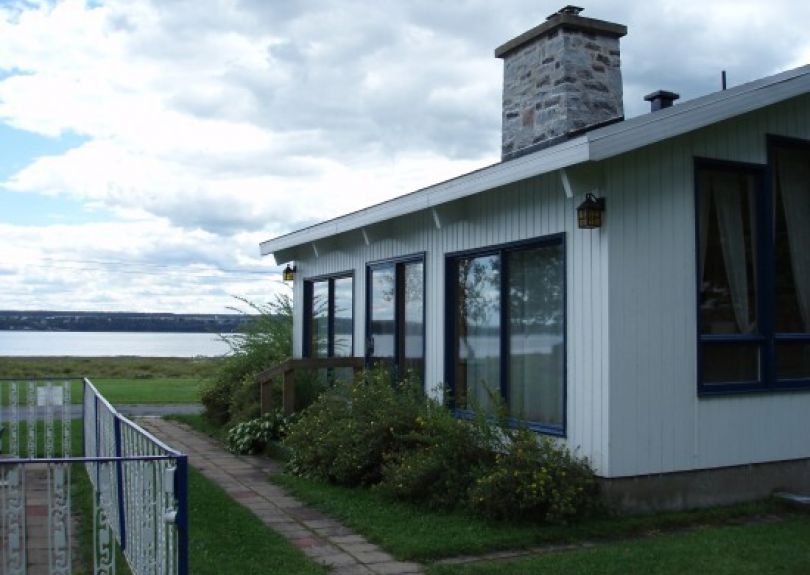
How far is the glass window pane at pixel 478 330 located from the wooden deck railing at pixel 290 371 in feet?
6.75

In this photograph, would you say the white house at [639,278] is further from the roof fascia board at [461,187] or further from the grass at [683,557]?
the grass at [683,557]

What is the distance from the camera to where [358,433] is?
27.7 feet

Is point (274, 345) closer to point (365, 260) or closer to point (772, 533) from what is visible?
point (365, 260)

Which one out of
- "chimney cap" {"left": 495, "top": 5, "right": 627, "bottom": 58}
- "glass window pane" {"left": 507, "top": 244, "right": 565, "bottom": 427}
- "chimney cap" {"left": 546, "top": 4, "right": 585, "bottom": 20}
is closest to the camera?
"glass window pane" {"left": 507, "top": 244, "right": 565, "bottom": 427}

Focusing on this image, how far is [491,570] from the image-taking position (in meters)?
5.61

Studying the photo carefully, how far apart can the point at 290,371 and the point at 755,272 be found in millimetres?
5497

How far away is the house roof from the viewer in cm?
659

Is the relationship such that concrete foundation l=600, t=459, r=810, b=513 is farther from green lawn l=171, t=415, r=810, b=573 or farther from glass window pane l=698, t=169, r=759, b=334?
glass window pane l=698, t=169, r=759, b=334

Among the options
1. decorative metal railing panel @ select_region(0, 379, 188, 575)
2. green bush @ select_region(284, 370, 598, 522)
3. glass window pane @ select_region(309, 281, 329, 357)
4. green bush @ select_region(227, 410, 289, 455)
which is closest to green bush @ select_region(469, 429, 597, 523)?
green bush @ select_region(284, 370, 598, 522)

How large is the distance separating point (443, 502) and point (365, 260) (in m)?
4.92

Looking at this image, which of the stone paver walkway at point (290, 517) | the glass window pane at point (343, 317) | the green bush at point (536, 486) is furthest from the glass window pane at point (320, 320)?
the green bush at point (536, 486)

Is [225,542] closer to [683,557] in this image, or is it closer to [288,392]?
[683,557]

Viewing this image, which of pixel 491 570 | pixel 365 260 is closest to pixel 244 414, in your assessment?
pixel 365 260

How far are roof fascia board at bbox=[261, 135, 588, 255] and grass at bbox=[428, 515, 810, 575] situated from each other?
2.75 m
